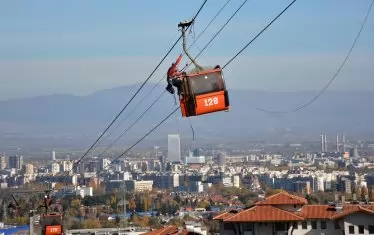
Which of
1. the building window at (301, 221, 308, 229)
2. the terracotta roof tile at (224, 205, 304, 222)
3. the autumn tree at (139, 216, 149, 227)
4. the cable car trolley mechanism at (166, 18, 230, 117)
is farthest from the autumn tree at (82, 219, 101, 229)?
the cable car trolley mechanism at (166, 18, 230, 117)

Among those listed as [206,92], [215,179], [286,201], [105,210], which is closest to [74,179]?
[215,179]

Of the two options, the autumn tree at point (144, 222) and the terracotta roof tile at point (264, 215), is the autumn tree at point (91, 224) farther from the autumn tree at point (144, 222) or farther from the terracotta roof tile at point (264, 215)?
the terracotta roof tile at point (264, 215)

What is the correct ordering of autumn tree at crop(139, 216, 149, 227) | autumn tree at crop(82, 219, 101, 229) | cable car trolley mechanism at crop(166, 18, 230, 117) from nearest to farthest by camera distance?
cable car trolley mechanism at crop(166, 18, 230, 117), autumn tree at crop(82, 219, 101, 229), autumn tree at crop(139, 216, 149, 227)

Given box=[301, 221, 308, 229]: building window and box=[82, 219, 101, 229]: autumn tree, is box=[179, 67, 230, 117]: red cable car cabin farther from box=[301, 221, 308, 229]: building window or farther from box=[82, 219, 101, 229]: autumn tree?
box=[82, 219, 101, 229]: autumn tree

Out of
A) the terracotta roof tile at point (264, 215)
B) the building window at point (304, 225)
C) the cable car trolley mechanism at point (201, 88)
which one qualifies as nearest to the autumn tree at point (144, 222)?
the terracotta roof tile at point (264, 215)

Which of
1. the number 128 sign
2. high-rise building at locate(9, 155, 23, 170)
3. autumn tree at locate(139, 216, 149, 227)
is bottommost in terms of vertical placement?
autumn tree at locate(139, 216, 149, 227)

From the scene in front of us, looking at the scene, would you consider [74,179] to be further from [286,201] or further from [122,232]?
[286,201]

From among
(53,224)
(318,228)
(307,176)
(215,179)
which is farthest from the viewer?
(215,179)

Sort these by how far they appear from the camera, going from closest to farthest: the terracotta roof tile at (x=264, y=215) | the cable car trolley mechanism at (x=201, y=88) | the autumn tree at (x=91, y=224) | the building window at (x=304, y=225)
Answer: the cable car trolley mechanism at (x=201, y=88) < the terracotta roof tile at (x=264, y=215) < the building window at (x=304, y=225) < the autumn tree at (x=91, y=224)
